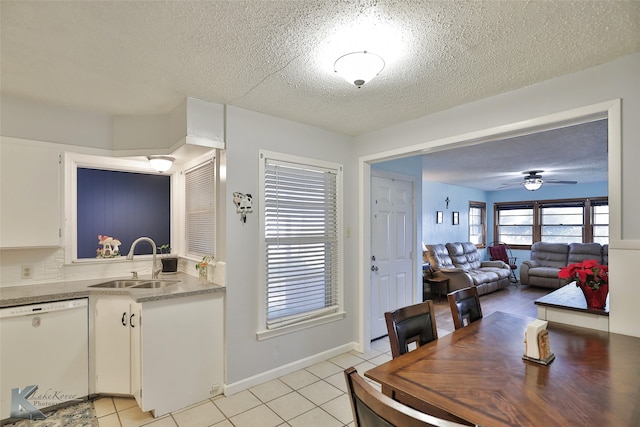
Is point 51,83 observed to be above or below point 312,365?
above

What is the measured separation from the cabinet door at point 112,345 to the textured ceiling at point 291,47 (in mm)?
1690

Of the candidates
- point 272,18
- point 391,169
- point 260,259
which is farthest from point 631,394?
point 391,169

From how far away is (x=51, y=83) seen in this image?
234 cm

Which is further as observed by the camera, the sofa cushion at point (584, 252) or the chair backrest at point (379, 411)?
the sofa cushion at point (584, 252)

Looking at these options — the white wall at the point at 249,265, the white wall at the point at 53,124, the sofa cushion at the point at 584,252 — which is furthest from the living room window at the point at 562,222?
the white wall at the point at 53,124

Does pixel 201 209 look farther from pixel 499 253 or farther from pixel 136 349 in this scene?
pixel 499 253

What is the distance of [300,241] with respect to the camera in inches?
126

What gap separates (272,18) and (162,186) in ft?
8.70

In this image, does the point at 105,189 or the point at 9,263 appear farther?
the point at 105,189

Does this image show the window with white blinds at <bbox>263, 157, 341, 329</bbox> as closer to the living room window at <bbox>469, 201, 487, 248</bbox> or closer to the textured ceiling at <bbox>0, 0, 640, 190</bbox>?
the textured ceiling at <bbox>0, 0, 640, 190</bbox>

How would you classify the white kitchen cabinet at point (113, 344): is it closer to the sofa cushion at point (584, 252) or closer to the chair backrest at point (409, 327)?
the chair backrest at point (409, 327)

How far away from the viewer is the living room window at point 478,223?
29.3 ft

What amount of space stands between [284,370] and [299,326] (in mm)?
410

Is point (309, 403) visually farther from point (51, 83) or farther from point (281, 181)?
point (51, 83)
